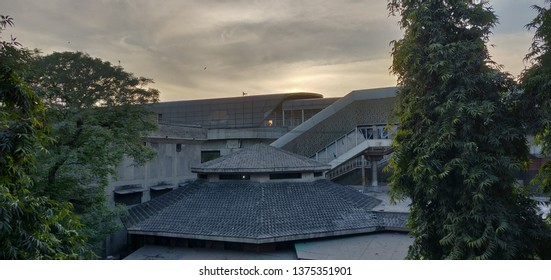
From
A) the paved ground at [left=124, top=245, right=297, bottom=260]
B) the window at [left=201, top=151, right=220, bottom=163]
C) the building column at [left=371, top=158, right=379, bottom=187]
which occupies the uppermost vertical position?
the window at [left=201, top=151, right=220, bottom=163]

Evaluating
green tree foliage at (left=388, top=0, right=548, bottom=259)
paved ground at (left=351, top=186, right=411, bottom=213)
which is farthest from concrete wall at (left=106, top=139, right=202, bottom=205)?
green tree foliage at (left=388, top=0, right=548, bottom=259)

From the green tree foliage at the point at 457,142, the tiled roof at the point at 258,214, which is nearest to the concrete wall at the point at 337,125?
the tiled roof at the point at 258,214

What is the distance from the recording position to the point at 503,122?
6223 millimetres

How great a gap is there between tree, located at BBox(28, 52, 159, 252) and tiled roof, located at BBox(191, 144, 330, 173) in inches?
138

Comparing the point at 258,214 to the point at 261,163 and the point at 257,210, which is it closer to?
the point at 257,210

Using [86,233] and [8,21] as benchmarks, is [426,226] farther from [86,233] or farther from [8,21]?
[86,233]

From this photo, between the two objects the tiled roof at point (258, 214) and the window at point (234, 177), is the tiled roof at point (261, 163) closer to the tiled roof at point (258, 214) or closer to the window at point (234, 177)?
the window at point (234, 177)

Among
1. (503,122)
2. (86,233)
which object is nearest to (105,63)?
(86,233)

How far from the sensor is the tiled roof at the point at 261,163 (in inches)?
539

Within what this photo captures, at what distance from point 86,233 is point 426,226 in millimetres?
8755

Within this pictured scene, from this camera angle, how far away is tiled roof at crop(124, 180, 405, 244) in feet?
35.9

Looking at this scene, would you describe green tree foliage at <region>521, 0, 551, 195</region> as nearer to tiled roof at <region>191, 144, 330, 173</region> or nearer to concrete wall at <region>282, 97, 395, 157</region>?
tiled roof at <region>191, 144, 330, 173</region>

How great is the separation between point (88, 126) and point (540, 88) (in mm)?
10482

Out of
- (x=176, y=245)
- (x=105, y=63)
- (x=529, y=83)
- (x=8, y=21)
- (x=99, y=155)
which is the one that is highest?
(x=105, y=63)
